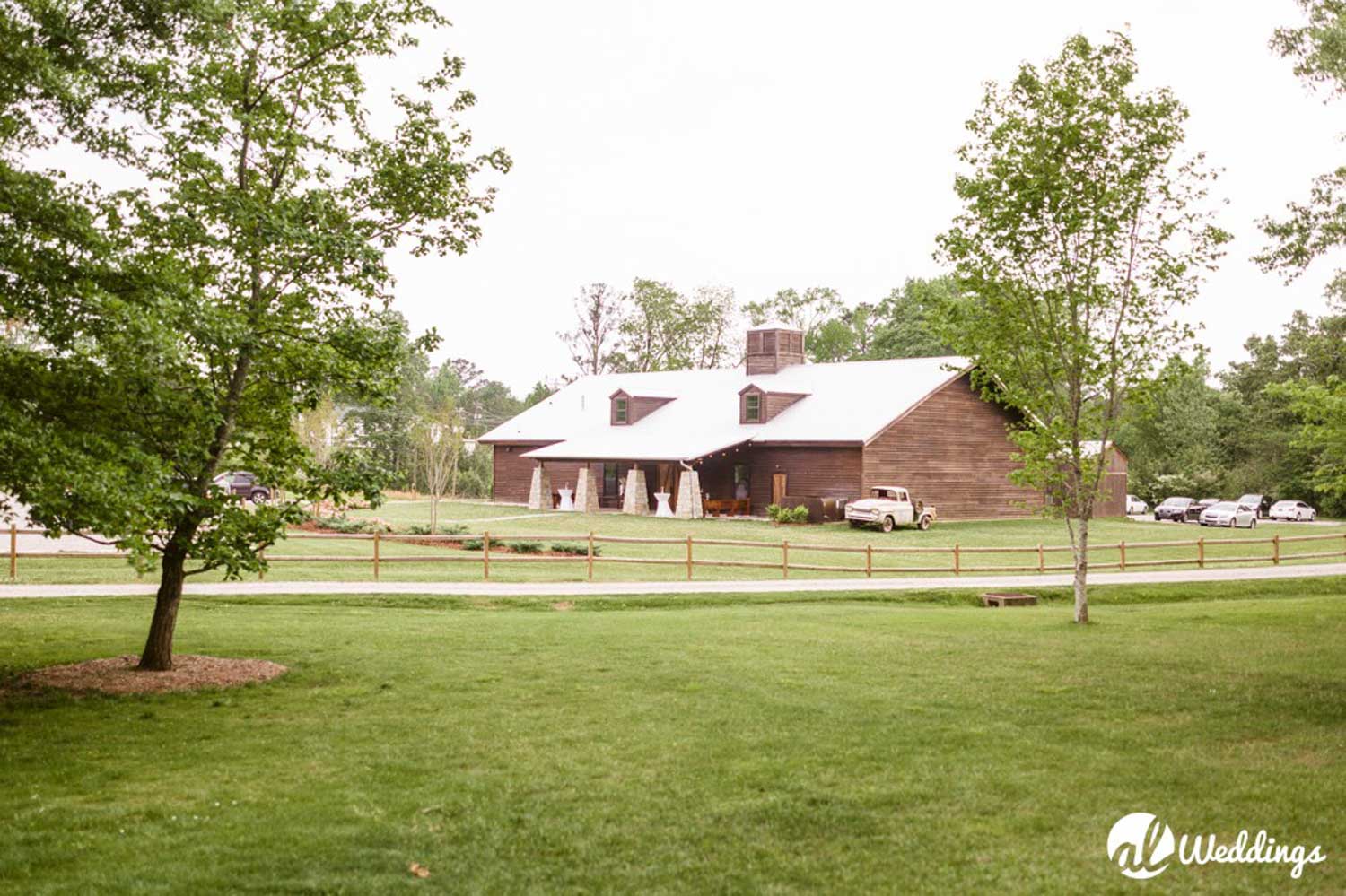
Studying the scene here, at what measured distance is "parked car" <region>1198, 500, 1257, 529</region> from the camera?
5525 centimetres

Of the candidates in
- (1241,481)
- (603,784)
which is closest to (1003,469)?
(1241,481)

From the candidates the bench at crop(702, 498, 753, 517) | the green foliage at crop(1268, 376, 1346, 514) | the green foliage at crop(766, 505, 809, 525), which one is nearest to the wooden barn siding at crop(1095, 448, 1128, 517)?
the green foliage at crop(766, 505, 809, 525)

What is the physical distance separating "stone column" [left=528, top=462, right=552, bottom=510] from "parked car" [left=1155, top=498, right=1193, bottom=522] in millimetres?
30495

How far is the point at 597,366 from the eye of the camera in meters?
98.6

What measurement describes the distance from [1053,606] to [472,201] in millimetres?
14956

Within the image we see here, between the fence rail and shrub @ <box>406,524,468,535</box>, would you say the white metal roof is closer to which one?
shrub @ <box>406,524,468,535</box>

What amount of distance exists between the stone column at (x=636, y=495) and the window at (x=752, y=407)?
5.28 m

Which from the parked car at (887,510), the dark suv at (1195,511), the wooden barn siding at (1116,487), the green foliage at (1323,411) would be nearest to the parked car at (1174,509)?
the dark suv at (1195,511)

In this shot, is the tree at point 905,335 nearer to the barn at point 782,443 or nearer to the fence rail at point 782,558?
the barn at point 782,443

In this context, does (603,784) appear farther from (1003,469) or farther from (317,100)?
(1003,469)

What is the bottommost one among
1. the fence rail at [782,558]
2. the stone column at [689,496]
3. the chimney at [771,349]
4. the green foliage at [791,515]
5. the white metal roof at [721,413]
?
the fence rail at [782,558]

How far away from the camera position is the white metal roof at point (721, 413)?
49562mm

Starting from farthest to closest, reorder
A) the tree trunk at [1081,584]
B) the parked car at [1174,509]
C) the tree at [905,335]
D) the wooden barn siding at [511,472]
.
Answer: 1. the tree at [905,335]
2. the wooden barn siding at [511,472]
3. the parked car at [1174,509]
4. the tree trunk at [1081,584]

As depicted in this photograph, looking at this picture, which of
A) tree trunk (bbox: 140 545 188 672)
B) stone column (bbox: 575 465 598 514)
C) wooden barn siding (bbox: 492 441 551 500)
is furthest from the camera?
wooden barn siding (bbox: 492 441 551 500)
